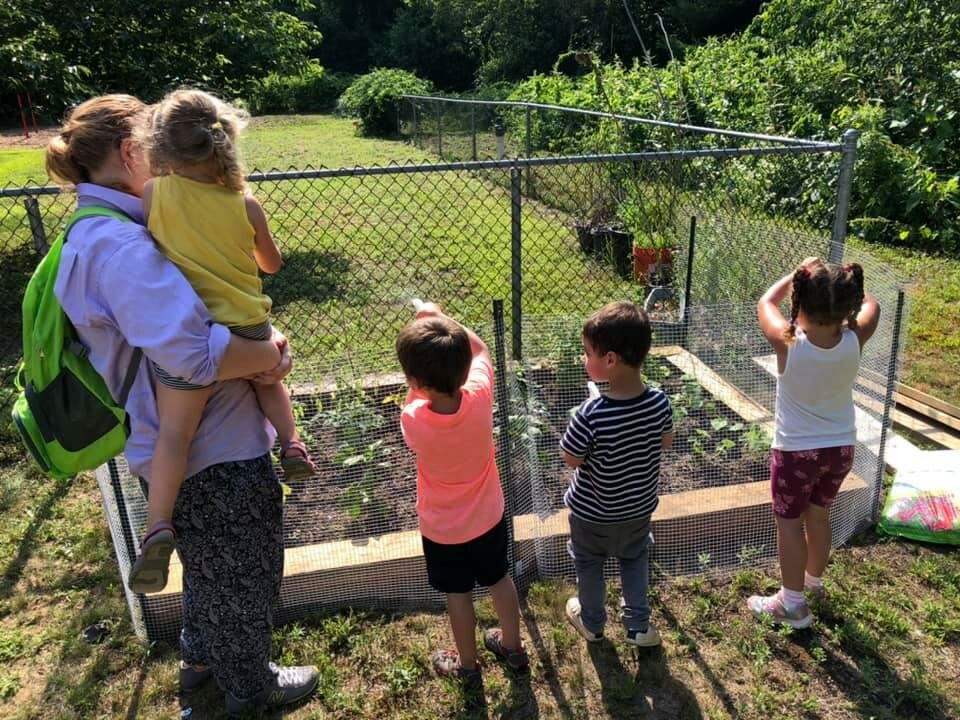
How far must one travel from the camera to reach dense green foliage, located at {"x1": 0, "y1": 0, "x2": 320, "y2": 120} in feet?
21.1

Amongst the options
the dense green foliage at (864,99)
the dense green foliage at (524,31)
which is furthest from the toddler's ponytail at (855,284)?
the dense green foliage at (524,31)

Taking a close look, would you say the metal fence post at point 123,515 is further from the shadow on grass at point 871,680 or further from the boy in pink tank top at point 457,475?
the shadow on grass at point 871,680

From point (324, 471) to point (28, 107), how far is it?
217 inches

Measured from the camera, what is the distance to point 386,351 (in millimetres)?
3703

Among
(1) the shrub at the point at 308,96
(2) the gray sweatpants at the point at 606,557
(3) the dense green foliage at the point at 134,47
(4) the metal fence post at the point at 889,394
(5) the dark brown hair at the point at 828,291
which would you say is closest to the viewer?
(5) the dark brown hair at the point at 828,291

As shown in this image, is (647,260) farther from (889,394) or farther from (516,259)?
(889,394)

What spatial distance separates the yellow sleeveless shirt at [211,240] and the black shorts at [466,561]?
0.93 m

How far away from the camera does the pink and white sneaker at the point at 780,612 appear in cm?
270

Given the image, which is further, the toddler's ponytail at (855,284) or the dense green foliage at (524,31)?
the dense green foliage at (524,31)

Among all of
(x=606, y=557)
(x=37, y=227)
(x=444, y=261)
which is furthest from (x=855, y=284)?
(x=444, y=261)

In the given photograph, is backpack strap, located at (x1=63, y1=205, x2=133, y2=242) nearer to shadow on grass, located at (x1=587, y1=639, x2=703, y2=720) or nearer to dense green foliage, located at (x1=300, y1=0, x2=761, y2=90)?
shadow on grass, located at (x1=587, y1=639, x2=703, y2=720)

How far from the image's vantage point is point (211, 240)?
6.14ft

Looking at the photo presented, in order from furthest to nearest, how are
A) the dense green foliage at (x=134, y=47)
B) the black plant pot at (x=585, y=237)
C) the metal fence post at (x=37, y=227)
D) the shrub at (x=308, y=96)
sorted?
the shrub at (x=308, y=96) → the black plant pot at (x=585, y=237) → the dense green foliage at (x=134, y=47) → the metal fence post at (x=37, y=227)

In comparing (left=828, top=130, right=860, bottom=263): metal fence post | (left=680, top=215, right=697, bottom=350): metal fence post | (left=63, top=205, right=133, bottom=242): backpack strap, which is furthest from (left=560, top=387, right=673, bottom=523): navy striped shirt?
(left=680, top=215, right=697, bottom=350): metal fence post
